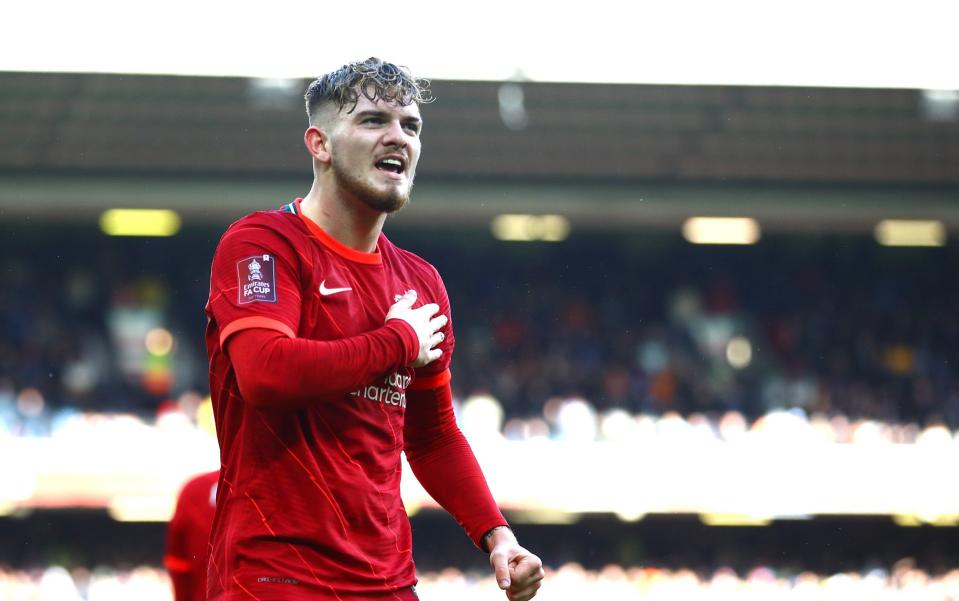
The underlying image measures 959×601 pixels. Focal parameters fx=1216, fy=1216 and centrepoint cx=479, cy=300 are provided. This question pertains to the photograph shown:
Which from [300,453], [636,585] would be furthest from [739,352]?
[300,453]

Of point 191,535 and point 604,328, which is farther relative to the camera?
point 604,328

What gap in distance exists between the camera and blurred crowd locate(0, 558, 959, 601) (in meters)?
15.3

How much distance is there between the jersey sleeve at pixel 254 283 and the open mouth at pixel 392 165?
0.26 m

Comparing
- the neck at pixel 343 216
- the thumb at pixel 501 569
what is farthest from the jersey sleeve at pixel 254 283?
the thumb at pixel 501 569

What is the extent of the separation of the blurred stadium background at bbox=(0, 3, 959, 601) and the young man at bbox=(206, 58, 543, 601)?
1269cm

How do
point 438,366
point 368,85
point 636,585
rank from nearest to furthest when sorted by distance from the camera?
point 368,85 < point 438,366 < point 636,585

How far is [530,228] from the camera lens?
61.4 feet

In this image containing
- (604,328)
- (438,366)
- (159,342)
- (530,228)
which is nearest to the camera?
(438,366)

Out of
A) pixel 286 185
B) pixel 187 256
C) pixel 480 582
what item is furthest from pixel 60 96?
pixel 480 582

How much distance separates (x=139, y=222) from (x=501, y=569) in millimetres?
16609

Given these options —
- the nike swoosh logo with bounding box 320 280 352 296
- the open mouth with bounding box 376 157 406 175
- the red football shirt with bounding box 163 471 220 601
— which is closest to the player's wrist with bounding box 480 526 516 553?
the nike swoosh logo with bounding box 320 280 352 296

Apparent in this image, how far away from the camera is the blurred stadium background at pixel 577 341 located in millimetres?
15422

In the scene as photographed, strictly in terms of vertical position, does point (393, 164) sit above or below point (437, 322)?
above

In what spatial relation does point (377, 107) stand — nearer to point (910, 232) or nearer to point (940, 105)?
point (940, 105)
